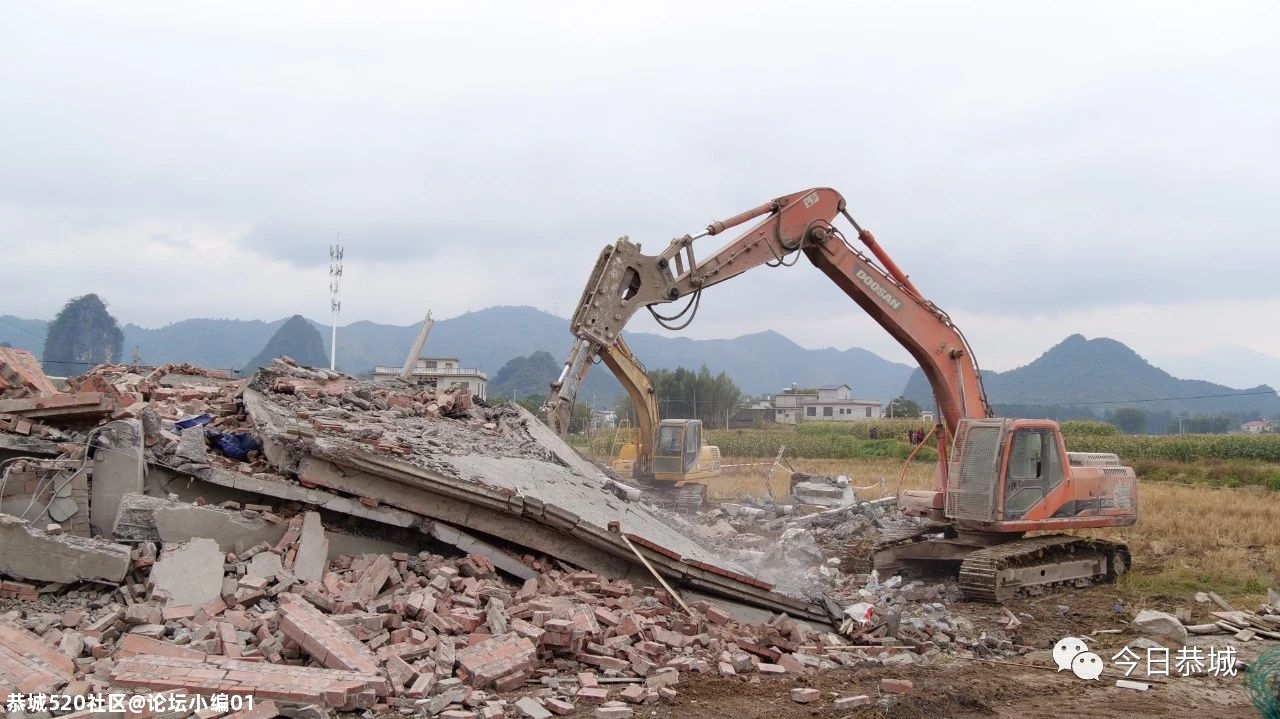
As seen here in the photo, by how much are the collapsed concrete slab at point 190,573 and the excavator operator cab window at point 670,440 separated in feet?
40.5

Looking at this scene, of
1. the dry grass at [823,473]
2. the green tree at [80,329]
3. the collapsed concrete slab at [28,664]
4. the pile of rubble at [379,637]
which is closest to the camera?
the collapsed concrete slab at [28,664]

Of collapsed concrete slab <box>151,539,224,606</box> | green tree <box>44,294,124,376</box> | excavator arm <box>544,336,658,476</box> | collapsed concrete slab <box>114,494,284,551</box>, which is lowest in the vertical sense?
collapsed concrete slab <box>151,539,224,606</box>

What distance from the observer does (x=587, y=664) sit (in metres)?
6.46

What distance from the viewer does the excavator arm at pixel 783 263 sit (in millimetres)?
10547

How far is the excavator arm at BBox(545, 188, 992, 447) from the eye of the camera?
1055cm

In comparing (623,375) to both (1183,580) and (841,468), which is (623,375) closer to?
(1183,580)

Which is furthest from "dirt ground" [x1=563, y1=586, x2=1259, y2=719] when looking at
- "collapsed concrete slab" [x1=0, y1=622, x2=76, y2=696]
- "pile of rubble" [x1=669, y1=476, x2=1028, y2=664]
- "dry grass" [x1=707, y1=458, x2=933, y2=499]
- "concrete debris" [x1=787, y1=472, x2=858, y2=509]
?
"dry grass" [x1=707, y1=458, x2=933, y2=499]

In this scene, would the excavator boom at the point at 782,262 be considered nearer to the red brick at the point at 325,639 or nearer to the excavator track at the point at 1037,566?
the excavator track at the point at 1037,566

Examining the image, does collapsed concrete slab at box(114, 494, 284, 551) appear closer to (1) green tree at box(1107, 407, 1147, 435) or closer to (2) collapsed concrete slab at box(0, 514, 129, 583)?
(2) collapsed concrete slab at box(0, 514, 129, 583)

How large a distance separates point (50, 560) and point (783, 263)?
8022 millimetres

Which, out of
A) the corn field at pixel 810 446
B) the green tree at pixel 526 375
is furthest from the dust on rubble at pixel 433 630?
the green tree at pixel 526 375

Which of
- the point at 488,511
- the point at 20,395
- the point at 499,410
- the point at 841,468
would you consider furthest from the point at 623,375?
the point at 841,468

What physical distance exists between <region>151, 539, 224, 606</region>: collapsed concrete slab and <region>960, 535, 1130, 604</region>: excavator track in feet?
23.6

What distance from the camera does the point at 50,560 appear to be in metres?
6.62
